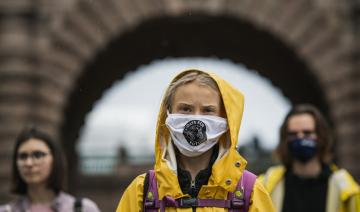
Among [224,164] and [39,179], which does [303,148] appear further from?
[224,164]

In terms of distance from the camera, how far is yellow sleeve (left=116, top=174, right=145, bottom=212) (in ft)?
11.9

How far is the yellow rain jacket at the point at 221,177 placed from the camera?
3.56 metres

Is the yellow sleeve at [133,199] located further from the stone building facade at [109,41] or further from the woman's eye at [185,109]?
the stone building facade at [109,41]

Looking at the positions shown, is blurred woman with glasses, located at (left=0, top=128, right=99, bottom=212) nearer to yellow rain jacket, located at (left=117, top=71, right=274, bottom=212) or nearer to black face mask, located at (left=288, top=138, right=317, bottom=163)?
black face mask, located at (left=288, top=138, right=317, bottom=163)

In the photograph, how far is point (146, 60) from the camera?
1858cm

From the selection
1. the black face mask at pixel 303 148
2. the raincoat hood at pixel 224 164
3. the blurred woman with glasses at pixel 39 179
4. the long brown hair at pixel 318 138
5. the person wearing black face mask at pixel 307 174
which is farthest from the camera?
the long brown hair at pixel 318 138

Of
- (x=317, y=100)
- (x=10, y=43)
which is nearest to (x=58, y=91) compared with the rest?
(x=10, y=43)

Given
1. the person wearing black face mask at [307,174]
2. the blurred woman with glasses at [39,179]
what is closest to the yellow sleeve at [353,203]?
the person wearing black face mask at [307,174]

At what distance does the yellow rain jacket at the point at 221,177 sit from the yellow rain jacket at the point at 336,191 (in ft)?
5.23

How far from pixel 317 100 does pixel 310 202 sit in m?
13.1


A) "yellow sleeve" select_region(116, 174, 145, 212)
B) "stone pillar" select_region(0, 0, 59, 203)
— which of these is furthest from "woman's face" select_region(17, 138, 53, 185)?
"stone pillar" select_region(0, 0, 59, 203)

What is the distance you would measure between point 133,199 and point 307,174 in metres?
1.94

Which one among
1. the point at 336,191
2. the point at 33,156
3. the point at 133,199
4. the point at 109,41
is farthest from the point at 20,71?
the point at 133,199

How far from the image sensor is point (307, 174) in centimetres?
536
